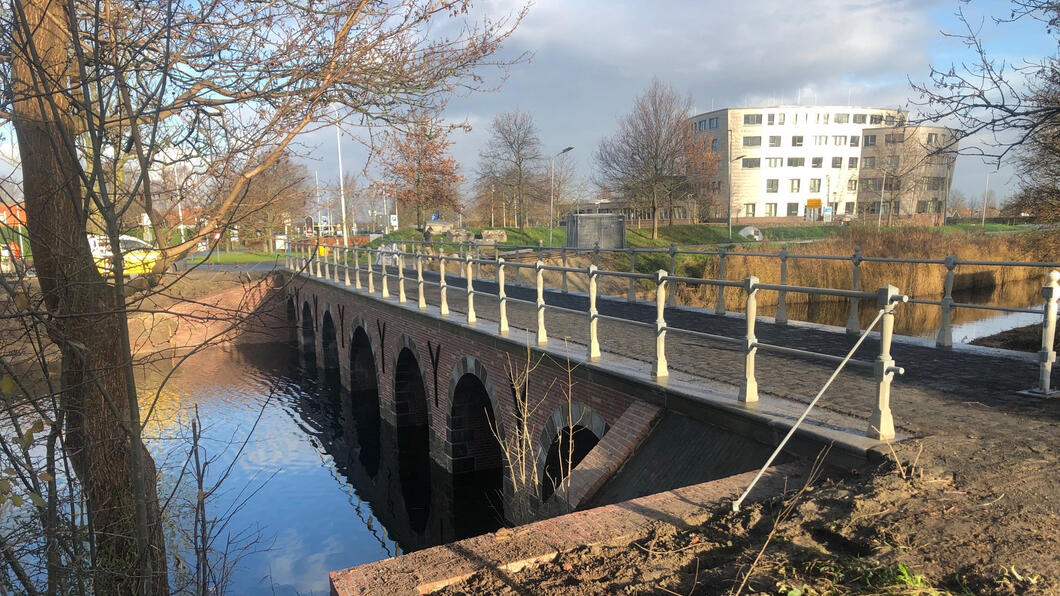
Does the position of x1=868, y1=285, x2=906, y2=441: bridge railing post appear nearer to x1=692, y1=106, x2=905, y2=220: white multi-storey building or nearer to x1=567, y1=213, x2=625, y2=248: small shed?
x1=567, y1=213, x2=625, y2=248: small shed

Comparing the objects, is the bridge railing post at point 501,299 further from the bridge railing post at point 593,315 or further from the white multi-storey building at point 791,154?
the white multi-storey building at point 791,154

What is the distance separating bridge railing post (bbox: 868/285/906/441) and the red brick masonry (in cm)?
63

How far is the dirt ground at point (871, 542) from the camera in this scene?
2705 millimetres

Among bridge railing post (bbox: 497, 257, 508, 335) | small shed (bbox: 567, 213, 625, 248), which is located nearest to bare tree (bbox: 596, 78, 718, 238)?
small shed (bbox: 567, 213, 625, 248)

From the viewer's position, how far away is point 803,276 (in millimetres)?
20609

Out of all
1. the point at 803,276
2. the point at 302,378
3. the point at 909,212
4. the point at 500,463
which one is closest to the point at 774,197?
the point at 909,212

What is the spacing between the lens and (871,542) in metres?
2.98

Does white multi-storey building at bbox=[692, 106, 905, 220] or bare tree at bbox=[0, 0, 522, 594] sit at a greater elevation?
white multi-storey building at bbox=[692, 106, 905, 220]

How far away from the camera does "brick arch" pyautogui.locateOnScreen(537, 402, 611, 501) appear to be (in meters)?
6.79

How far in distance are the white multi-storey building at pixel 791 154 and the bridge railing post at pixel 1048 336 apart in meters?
65.7

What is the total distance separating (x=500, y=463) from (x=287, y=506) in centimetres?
417

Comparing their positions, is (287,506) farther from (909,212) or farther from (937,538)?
(909,212)

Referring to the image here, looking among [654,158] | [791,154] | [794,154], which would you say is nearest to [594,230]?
[654,158]

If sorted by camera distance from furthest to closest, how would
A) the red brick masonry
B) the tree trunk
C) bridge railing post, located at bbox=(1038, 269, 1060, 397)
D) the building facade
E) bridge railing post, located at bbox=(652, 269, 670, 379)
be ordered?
the building facade
bridge railing post, located at bbox=(652, 269, 670, 379)
bridge railing post, located at bbox=(1038, 269, 1060, 397)
the tree trunk
the red brick masonry
